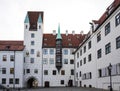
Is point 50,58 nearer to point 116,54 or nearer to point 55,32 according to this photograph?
point 55,32

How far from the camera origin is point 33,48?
78062mm

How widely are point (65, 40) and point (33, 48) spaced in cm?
1122

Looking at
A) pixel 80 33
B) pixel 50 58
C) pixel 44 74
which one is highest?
pixel 80 33

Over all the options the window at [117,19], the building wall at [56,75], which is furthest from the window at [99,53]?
the building wall at [56,75]

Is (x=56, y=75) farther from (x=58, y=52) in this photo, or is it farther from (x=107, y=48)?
(x=107, y=48)

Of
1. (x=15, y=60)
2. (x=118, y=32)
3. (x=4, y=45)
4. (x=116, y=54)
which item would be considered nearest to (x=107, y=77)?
(x=116, y=54)

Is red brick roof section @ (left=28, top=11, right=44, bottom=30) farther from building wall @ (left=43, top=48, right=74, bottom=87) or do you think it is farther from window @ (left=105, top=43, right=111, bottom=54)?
window @ (left=105, top=43, right=111, bottom=54)

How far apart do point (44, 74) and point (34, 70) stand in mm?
3356

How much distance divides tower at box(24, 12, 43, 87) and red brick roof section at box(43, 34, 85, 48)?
2885mm

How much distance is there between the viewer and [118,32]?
31.7 metres

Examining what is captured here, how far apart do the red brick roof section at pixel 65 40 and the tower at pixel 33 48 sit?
2.89m

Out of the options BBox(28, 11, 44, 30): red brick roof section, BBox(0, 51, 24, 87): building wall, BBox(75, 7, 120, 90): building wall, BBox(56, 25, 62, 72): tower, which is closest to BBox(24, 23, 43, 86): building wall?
BBox(28, 11, 44, 30): red brick roof section

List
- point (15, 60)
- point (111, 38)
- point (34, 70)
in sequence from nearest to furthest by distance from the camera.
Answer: point (111, 38) → point (15, 60) → point (34, 70)

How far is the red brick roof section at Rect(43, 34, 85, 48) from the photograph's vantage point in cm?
8006
